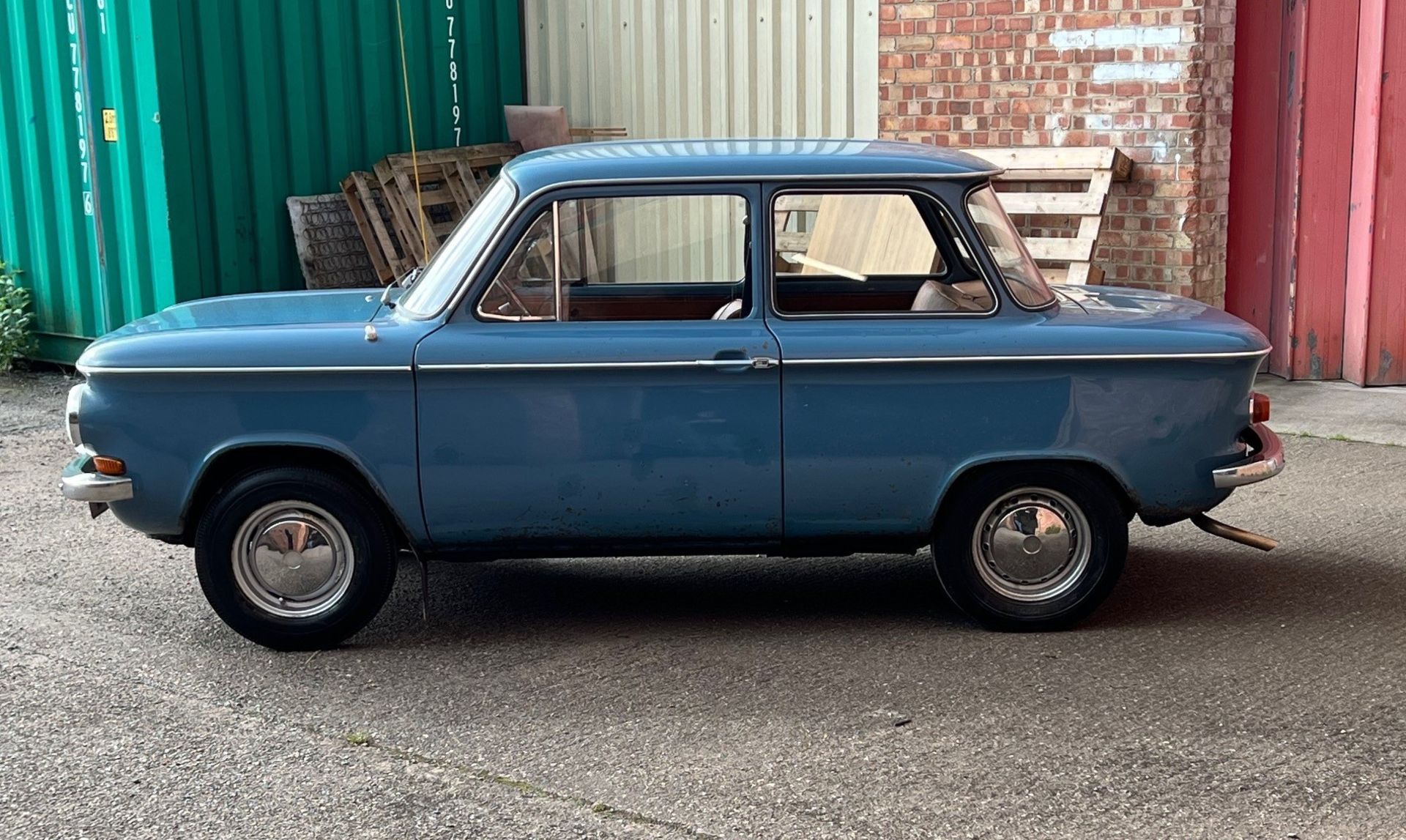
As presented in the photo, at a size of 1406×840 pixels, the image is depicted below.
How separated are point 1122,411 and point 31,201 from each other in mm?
8411

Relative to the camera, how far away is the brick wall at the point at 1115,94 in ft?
31.1

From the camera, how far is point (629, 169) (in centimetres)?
533

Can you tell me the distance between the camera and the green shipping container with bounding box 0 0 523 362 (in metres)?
10.1

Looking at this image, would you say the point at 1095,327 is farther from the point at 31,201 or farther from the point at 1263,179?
the point at 31,201

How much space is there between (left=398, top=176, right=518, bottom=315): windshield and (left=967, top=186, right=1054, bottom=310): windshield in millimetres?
1603

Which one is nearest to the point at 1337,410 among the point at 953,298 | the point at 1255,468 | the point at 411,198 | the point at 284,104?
the point at 1255,468

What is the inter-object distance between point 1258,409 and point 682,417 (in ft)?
6.61

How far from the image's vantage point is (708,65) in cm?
1144

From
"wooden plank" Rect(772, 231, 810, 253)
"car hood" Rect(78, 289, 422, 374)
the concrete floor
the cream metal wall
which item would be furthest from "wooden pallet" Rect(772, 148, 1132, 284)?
"car hood" Rect(78, 289, 422, 374)

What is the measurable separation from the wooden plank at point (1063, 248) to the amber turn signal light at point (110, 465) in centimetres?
581

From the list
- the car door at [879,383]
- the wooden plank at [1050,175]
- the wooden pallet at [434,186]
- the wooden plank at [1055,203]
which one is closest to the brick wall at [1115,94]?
the wooden plank at [1050,175]

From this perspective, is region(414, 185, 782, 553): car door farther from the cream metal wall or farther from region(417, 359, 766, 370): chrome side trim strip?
the cream metal wall

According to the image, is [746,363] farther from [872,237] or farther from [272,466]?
[272,466]

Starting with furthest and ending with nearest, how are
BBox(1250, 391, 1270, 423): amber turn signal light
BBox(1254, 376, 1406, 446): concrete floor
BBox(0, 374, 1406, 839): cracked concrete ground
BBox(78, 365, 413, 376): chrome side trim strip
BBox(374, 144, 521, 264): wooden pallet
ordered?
BBox(374, 144, 521, 264): wooden pallet
BBox(1254, 376, 1406, 446): concrete floor
BBox(1250, 391, 1270, 423): amber turn signal light
BBox(78, 365, 413, 376): chrome side trim strip
BBox(0, 374, 1406, 839): cracked concrete ground
